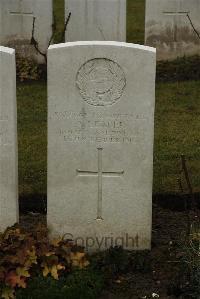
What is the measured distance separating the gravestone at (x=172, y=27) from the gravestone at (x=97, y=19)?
587mm

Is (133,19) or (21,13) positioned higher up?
(133,19)

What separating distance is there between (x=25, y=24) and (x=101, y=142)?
6023mm

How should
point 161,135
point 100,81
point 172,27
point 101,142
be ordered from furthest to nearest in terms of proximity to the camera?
point 172,27 < point 161,135 < point 101,142 < point 100,81

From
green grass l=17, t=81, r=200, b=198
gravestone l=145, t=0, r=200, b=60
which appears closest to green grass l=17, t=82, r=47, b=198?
green grass l=17, t=81, r=200, b=198

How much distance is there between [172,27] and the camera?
11.4 metres

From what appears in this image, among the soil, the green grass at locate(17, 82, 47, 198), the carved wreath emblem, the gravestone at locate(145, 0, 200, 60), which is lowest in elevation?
the soil

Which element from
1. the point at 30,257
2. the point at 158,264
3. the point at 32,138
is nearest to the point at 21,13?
the point at 32,138

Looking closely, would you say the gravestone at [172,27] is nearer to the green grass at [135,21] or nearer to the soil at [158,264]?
the green grass at [135,21]

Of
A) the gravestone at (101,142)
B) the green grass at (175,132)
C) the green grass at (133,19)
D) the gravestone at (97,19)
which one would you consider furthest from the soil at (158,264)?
the green grass at (133,19)

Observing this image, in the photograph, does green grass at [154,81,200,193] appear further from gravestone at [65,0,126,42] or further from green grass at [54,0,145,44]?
green grass at [54,0,145,44]

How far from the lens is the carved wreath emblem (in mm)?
5512

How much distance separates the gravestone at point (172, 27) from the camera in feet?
37.0

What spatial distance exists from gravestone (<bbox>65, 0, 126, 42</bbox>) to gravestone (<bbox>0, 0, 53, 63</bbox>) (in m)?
0.36

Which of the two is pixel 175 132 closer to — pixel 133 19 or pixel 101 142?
pixel 101 142
